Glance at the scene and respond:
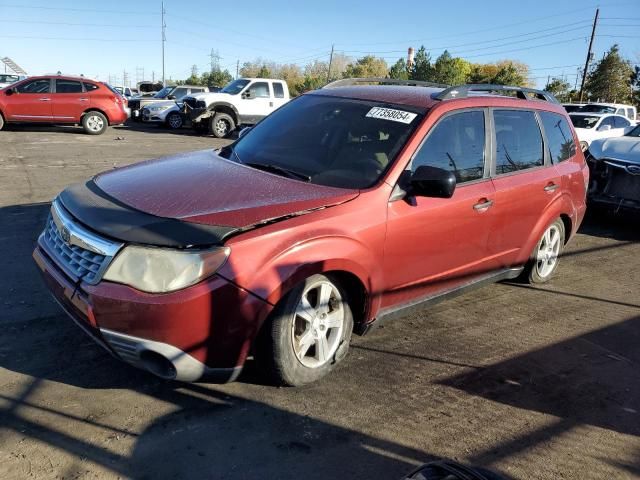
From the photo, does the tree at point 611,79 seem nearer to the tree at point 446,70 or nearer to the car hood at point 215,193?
the tree at point 446,70

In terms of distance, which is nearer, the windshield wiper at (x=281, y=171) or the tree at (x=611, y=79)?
the windshield wiper at (x=281, y=171)

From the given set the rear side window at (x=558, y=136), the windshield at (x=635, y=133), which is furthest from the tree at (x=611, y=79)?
the rear side window at (x=558, y=136)

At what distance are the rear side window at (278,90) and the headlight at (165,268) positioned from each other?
1704 centimetres

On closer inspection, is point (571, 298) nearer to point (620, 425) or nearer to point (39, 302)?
point (620, 425)

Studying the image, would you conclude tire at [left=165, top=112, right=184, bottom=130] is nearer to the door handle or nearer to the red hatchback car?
the red hatchback car

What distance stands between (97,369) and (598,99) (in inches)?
2219

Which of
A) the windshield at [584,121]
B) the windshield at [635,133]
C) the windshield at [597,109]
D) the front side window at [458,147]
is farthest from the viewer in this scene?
the windshield at [597,109]

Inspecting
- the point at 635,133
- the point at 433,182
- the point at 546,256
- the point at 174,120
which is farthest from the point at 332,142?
the point at 174,120

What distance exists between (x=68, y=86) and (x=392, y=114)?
50.5 ft

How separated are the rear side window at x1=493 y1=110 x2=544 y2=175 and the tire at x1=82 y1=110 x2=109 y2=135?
1518 cm

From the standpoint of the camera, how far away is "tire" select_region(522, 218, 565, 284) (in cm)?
504

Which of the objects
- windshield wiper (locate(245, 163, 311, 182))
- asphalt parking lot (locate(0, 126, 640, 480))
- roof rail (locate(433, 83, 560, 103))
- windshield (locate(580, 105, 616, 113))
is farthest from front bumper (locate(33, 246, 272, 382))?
windshield (locate(580, 105, 616, 113))

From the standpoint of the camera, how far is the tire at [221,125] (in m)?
18.1

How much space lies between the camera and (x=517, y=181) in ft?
14.3
